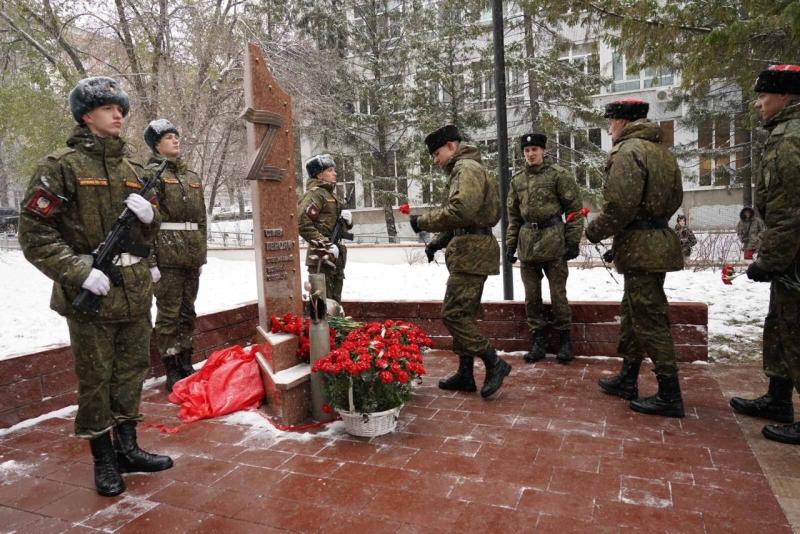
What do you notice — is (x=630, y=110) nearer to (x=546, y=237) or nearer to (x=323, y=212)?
(x=546, y=237)

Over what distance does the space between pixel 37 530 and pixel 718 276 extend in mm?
9396

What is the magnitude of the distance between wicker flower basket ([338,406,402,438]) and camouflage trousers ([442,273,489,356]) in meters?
0.88

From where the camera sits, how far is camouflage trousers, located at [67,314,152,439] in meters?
2.93

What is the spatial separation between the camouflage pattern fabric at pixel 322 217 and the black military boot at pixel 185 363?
1.35 meters

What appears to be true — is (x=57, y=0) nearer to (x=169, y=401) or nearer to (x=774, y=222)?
(x=169, y=401)

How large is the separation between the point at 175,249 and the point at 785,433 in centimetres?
453

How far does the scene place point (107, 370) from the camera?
3.00 meters

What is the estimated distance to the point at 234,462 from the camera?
3279 millimetres

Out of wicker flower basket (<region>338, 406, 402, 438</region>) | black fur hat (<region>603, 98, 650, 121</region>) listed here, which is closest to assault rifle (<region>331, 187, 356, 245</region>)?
wicker flower basket (<region>338, 406, 402, 438</region>)

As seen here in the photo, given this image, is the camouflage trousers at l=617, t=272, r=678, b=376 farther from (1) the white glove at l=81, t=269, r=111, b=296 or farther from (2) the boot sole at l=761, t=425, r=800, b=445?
(1) the white glove at l=81, t=269, r=111, b=296

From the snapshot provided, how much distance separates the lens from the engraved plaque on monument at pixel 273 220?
13.3ft

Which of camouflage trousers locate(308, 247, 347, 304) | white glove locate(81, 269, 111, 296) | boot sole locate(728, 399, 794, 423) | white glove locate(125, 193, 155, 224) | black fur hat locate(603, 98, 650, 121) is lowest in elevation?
boot sole locate(728, 399, 794, 423)

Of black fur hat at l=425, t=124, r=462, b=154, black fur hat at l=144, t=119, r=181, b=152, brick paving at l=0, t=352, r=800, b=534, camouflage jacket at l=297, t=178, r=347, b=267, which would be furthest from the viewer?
camouflage jacket at l=297, t=178, r=347, b=267

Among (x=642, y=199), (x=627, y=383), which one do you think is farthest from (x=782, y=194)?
(x=627, y=383)
